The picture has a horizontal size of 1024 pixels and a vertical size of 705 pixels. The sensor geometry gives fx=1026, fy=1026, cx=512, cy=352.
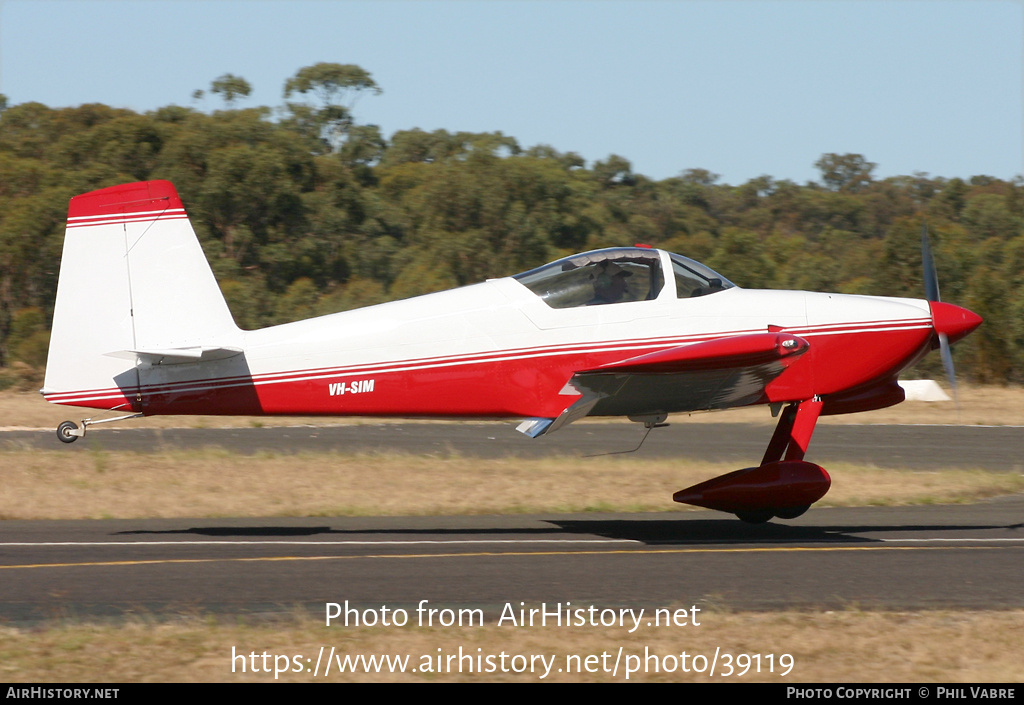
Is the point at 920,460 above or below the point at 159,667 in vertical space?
below

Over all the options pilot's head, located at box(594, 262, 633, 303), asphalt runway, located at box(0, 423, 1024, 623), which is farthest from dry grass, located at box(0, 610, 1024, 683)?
pilot's head, located at box(594, 262, 633, 303)

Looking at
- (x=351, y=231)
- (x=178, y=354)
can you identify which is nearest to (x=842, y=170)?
(x=351, y=231)

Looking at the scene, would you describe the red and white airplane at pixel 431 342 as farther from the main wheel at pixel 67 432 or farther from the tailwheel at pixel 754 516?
the tailwheel at pixel 754 516

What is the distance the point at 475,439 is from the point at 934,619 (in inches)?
554

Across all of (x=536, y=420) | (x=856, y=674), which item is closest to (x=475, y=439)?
(x=536, y=420)

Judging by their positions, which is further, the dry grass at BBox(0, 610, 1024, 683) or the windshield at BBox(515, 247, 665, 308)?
the windshield at BBox(515, 247, 665, 308)

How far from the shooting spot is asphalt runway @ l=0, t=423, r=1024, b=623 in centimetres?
759

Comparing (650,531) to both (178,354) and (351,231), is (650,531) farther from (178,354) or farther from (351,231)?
(351,231)

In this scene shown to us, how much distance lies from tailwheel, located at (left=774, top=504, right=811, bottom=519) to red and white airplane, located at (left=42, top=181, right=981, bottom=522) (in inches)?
0.8

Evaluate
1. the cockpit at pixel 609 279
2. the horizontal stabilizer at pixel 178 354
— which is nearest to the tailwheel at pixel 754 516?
the cockpit at pixel 609 279

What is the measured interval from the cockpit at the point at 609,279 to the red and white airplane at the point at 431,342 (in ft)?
0.05

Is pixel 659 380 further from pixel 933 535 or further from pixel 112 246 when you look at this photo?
pixel 112 246

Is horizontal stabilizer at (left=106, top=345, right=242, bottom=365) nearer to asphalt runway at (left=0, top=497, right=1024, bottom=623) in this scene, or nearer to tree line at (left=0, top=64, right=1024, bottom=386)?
asphalt runway at (left=0, top=497, right=1024, bottom=623)

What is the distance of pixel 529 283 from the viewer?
34.6 ft
